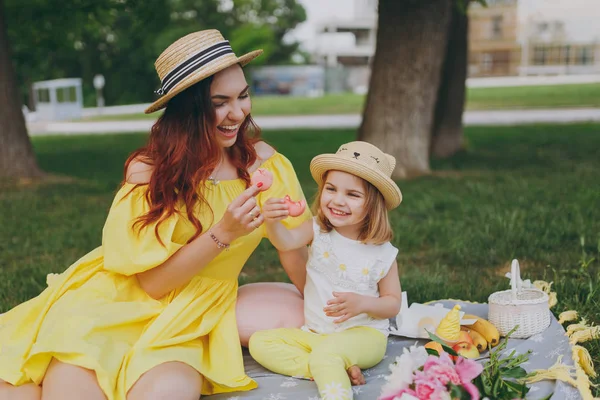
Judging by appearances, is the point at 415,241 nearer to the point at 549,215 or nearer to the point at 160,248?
the point at 549,215

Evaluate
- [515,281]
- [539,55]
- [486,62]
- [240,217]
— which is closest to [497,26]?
[486,62]

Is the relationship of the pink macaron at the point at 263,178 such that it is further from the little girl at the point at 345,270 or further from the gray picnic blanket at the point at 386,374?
the gray picnic blanket at the point at 386,374

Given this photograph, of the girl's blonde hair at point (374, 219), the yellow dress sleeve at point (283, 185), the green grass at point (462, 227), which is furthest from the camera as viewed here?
the green grass at point (462, 227)

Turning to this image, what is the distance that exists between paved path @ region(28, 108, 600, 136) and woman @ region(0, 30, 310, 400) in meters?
12.5

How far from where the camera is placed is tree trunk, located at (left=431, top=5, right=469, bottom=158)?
9.39m

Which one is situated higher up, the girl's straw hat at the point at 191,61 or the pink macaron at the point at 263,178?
the girl's straw hat at the point at 191,61

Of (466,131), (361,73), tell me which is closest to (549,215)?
(466,131)

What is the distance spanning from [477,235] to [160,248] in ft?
9.72

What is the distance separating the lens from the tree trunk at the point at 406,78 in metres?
7.29

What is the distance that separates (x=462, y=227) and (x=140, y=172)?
3.21m

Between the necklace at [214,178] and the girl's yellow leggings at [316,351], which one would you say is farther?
the necklace at [214,178]

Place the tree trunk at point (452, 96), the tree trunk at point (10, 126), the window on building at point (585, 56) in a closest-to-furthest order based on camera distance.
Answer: the tree trunk at point (10, 126) → the tree trunk at point (452, 96) → the window on building at point (585, 56)

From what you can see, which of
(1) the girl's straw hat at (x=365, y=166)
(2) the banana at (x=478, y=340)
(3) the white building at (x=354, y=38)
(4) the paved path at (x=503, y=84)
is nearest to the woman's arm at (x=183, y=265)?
(1) the girl's straw hat at (x=365, y=166)

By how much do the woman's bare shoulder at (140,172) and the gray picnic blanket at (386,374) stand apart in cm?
84
